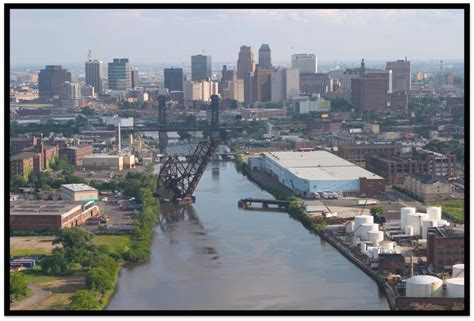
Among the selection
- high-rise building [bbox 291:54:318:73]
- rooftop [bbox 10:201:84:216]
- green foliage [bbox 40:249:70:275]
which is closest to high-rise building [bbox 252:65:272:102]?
high-rise building [bbox 291:54:318:73]

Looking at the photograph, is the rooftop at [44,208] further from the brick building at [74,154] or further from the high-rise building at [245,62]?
the high-rise building at [245,62]

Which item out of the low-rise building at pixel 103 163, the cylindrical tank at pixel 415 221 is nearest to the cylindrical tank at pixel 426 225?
the cylindrical tank at pixel 415 221

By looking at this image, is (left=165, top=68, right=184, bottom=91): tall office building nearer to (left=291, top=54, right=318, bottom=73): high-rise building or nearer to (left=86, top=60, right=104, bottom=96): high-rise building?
(left=86, top=60, right=104, bottom=96): high-rise building

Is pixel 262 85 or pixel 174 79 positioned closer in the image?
pixel 262 85

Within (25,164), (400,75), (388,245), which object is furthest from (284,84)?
(388,245)

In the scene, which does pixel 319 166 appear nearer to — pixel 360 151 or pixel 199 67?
pixel 360 151

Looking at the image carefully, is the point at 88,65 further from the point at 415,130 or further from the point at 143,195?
the point at 143,195

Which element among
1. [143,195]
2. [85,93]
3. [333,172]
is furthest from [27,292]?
[85,93]
